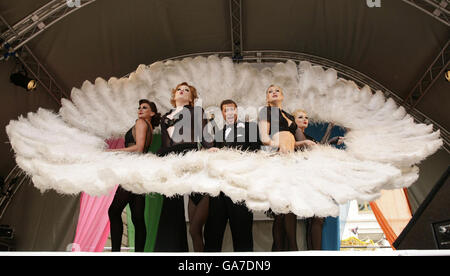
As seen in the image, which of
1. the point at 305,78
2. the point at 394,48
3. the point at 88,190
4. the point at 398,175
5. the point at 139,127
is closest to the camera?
the point at 88,190

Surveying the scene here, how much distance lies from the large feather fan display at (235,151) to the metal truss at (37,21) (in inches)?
42.6

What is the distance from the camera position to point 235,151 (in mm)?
3809

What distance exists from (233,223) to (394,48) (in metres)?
3.60

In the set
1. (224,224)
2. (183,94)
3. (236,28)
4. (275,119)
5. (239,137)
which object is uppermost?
(236,28)

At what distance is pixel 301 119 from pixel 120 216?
7.59 ft

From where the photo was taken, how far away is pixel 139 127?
439 centimetres

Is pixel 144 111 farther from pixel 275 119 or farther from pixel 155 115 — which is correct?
pixel 275 119

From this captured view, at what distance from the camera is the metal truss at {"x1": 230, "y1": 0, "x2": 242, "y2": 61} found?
553 cm

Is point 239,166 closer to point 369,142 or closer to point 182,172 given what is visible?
point 182,172

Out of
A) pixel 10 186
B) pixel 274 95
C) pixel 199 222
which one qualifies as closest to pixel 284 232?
pixel 199 222

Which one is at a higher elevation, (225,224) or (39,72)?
(39,72)

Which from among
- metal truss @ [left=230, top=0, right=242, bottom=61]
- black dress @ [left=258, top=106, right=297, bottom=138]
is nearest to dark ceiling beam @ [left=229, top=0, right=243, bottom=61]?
metal truss @ [left=230, top=0, right=242, bottom=61]

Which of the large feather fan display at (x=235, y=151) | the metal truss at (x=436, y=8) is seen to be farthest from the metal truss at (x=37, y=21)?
the metal truss at (x=436, y=8)

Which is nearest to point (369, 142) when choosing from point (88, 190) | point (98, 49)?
point (88, 190)
